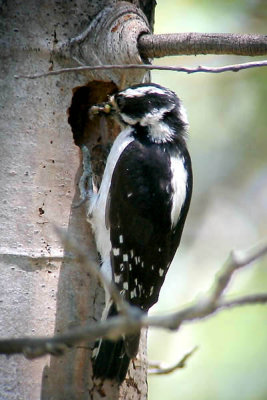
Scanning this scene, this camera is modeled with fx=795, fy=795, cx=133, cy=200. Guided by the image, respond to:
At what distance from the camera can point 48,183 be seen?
3.15 m

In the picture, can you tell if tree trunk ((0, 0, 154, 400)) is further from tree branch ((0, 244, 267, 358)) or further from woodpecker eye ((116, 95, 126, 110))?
tree branch ((0, 244, 267, 358))

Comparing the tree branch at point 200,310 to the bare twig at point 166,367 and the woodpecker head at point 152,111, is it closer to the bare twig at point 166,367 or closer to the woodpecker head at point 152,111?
the bare twig at point 166,367

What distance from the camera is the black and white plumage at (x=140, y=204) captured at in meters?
3.38

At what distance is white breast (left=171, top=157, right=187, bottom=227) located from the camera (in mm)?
3465

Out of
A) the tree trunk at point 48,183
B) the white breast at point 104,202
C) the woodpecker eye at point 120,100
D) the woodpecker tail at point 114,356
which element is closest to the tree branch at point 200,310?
the tree trunk at point 48,183

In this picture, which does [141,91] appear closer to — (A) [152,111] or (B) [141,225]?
(A) [152,111]

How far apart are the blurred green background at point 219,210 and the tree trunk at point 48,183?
2.02 meters

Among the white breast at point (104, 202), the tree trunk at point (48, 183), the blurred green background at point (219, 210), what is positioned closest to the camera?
the tree trunk at point (48, 183)

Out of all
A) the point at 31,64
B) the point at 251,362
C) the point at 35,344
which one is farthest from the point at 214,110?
the point at 35,344

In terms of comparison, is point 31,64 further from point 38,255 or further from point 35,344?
point 35,344

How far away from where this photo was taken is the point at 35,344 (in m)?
1.77

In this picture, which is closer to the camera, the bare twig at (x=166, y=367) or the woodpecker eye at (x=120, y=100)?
the bare twig at (x=166, y=367)

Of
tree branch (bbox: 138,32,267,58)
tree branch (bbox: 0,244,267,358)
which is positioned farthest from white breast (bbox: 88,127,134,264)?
tree branch (bbox: 0,244,267,358)

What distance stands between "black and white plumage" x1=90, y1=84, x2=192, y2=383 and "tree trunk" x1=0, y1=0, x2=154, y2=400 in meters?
0.11
